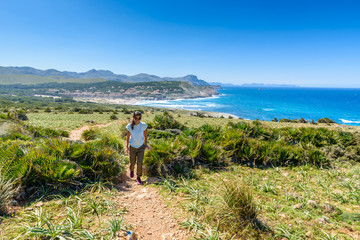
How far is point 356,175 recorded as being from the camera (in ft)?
17.5

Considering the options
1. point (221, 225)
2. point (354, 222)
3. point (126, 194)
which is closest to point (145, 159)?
point (126, 194)

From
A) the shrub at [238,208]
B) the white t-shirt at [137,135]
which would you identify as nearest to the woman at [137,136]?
the white t-shirt at [137,135]

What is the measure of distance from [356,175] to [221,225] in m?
5.33

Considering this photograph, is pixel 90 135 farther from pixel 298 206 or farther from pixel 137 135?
pixel 298 206

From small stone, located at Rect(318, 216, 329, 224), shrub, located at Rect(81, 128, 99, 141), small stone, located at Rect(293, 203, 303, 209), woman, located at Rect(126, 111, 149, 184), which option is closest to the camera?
small stone, located at Rect(318, 216, 329, 224)

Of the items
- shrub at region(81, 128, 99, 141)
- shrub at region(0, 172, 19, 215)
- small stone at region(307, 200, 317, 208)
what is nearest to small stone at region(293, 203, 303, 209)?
small stone at region(307, 200, 317, 208)

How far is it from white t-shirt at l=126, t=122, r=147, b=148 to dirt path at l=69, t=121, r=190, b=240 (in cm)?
116

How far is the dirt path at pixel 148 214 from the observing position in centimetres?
289

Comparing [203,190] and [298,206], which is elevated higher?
[298,206]

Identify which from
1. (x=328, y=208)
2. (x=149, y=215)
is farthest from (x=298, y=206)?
(x=149, y=215)

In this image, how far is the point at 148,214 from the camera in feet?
11.3

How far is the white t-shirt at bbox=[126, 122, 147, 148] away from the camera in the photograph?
465 centimetres

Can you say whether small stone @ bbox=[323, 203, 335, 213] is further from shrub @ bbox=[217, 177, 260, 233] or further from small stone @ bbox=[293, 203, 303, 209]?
shrub @ bbox=[217, 177, 260, 233]

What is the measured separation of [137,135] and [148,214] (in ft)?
6.51
